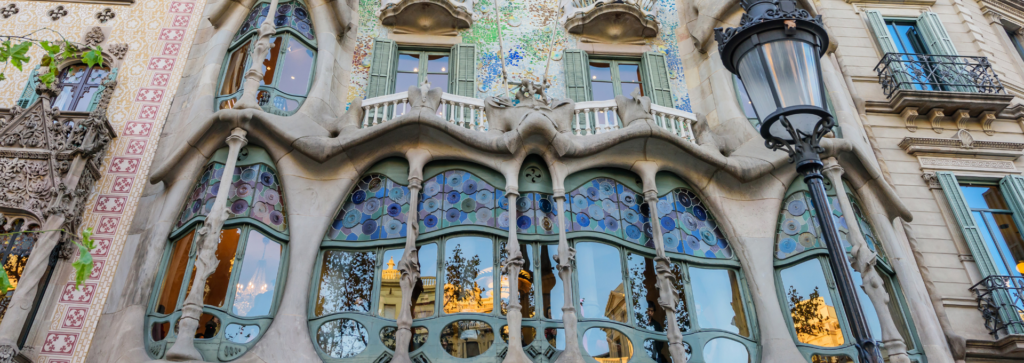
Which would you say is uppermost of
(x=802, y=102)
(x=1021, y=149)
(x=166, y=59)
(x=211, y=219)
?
(x=166, y=59)

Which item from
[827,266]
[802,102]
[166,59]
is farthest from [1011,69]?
[166,59]

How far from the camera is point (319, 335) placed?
8.56 m

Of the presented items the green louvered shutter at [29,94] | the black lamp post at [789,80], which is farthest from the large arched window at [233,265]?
the black lamp post at [789,80]

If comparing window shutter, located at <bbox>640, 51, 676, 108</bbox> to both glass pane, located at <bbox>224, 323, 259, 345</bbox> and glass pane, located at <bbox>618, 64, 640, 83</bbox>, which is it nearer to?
glass pane, located at <bbox>618, 64, 640, 83</bbox>

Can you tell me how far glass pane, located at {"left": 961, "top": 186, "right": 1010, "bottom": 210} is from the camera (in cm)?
1134

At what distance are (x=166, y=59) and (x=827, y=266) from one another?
10.7 m

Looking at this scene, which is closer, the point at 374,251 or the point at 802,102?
the point at 802,102

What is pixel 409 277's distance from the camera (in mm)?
8594

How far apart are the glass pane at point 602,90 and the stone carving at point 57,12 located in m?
9.25

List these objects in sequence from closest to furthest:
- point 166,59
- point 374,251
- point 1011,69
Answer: point 374,251 → point 166,59 → point 1011,69

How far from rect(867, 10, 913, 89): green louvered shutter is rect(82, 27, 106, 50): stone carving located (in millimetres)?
13634

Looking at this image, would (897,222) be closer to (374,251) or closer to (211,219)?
(374,251)

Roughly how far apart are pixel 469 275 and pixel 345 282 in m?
1.61

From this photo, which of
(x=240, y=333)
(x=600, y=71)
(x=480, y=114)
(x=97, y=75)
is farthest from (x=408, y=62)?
(x=240, y=333)
